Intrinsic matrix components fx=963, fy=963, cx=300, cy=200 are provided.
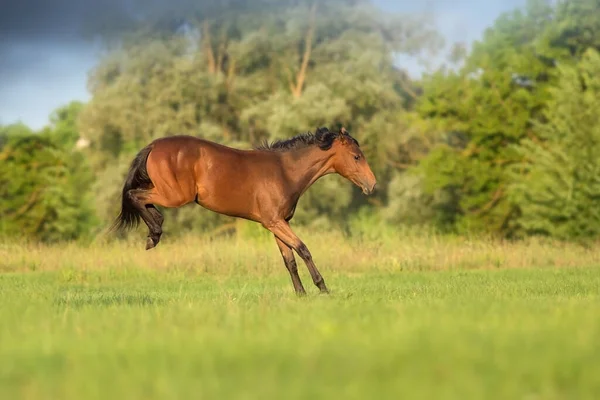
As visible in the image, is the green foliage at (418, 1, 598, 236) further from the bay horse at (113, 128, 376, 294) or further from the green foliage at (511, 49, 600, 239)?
the bay horse at (113, 128, 376, 294)

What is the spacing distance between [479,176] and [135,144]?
63.0 feet

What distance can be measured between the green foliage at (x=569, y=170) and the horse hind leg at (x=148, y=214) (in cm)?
2674

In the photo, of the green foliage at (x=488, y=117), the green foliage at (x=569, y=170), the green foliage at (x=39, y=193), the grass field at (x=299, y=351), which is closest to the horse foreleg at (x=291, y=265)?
the grass field at (x=299, y=351)

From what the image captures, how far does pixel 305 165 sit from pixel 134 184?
2604 millimetres

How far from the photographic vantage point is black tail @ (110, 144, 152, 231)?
47.1ft

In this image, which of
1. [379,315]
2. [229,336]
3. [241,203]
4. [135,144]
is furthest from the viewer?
[135,144]

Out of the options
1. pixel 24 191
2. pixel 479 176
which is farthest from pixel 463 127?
pixel 24 191

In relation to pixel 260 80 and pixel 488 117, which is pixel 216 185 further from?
pixel 260 80

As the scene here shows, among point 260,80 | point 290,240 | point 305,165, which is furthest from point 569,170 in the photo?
point 290,240

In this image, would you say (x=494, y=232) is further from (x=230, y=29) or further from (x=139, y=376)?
(x=139, y=376)

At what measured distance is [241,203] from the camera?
14.3 meters

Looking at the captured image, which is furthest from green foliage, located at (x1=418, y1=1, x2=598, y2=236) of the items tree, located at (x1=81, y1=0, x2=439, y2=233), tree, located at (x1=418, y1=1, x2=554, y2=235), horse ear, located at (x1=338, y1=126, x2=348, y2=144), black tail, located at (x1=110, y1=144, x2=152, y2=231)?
black tail, located at (x1=110, y1=144, x2=152, y2=231)

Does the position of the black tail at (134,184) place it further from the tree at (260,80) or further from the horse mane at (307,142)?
the tree at (260,80)

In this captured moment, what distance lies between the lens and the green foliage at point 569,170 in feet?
125
